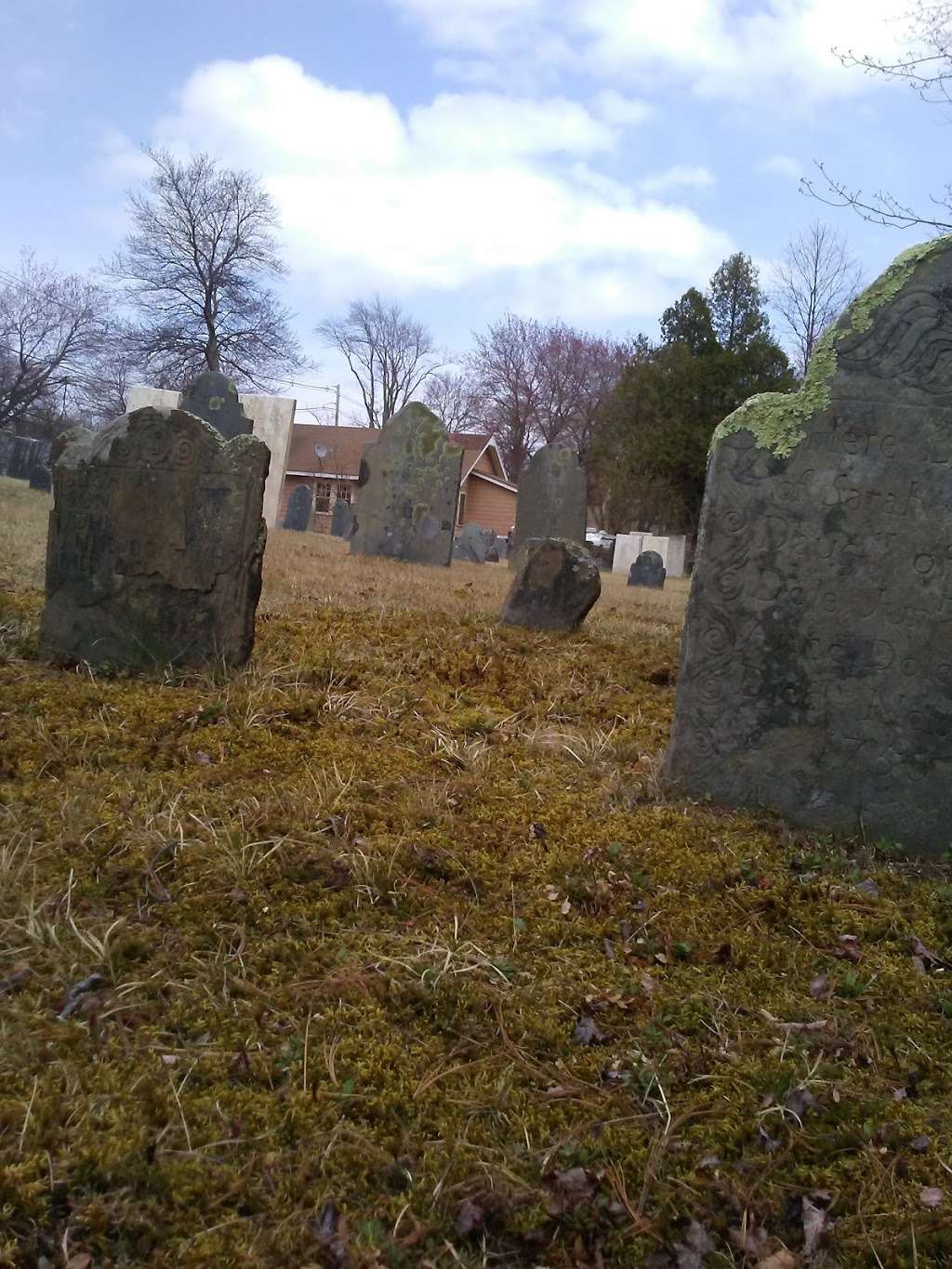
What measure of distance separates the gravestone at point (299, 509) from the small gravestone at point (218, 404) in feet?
20.7

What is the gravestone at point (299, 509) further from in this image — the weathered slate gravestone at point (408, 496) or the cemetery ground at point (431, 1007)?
the cemetery ground at point (431, 1007)

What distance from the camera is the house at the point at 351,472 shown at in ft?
122

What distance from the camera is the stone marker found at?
6969 mm

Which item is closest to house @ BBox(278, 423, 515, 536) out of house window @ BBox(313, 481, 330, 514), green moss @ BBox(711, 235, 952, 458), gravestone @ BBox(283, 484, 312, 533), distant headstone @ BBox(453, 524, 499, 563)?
house window @ BBox(313, 481, 330, 514)

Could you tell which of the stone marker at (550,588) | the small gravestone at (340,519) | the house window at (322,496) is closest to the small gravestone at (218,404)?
the small gravestone at (340,519)

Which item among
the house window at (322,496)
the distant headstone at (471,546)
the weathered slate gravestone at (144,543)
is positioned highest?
the house window at (322,496)

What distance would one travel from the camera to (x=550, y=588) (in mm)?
6977

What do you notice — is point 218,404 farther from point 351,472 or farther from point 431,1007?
point 351,472

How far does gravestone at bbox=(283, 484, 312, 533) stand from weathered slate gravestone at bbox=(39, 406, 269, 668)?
1736 cm

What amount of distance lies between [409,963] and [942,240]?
3326 millimetres

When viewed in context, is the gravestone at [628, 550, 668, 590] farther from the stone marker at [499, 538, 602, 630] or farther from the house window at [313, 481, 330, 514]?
the house window at [313, 481, 330, 514]

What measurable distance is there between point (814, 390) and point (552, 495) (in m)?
12.2

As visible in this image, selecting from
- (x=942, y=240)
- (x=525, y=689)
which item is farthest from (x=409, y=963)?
(x=942, y=240)

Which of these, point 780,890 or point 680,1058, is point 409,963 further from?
point 780,890
